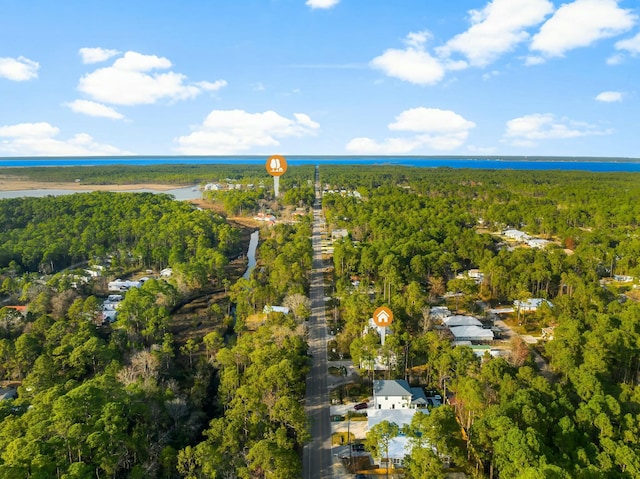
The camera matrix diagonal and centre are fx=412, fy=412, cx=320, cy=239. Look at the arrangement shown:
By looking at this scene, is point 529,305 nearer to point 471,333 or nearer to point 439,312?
point 439,312

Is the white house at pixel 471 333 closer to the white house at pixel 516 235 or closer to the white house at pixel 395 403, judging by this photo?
the white house at pixel 395 403

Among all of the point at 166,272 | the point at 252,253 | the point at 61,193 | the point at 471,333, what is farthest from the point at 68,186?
the point at 471,333

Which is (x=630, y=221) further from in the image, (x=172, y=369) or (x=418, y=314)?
(x=172, y=369)

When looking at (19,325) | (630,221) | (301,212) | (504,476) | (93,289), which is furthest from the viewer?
(301,212)

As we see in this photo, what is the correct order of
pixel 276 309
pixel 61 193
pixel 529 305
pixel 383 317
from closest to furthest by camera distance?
1. pixel 383 317
2. pixel 276 309
3. pixel 529 305
4. pixel 61 193

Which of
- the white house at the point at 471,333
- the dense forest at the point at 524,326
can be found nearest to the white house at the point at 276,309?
the dense forest at the point at 524,326

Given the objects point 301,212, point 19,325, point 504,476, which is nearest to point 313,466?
point 504,476

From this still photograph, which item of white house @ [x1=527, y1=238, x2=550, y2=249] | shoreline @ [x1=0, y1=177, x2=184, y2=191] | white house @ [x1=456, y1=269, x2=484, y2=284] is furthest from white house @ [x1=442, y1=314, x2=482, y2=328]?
shoreline @ [x1=0, y1=177, x2=184, y2=191]
